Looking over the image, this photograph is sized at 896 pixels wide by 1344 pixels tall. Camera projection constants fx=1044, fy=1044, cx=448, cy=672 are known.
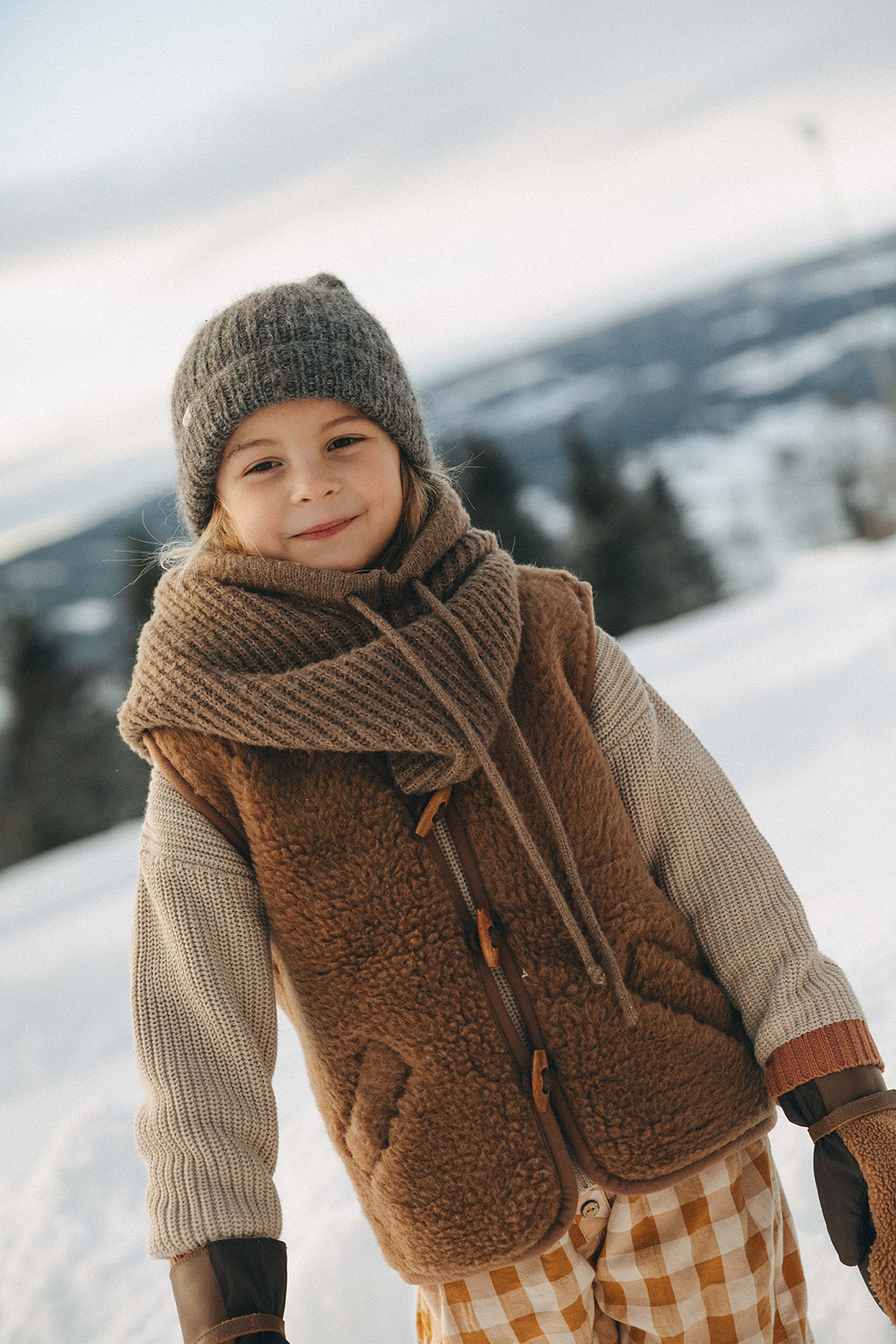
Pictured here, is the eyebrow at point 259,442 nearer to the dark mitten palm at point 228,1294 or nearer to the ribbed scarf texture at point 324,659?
the ribbed scarf texture at point 324,659

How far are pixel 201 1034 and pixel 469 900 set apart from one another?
39 centimetres

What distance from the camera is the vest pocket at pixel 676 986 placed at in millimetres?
1438

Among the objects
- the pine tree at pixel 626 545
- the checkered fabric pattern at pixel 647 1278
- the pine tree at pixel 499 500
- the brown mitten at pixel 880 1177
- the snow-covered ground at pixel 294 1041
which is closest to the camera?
the brown mitten at pixel 880 1177

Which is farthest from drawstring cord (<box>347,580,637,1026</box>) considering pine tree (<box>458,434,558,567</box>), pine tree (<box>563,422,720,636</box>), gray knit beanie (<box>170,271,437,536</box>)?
pine tree (<box>563,422,720,636</box>)

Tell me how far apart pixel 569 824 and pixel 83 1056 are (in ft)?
9.11

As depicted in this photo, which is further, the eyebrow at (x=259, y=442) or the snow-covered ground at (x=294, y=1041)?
the snow-covered ground at (x=294, y=1041)

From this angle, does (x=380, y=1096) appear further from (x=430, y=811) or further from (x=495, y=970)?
(x=430, y=811)

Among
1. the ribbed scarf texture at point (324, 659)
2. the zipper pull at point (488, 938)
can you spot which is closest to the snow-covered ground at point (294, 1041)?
the zipper pull at point (488, 938)

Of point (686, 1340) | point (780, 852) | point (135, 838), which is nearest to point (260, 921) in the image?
point (686, 1340)

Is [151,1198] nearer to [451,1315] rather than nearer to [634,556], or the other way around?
[451,1315]

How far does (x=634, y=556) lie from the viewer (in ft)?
73.0

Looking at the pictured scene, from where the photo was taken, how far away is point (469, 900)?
142 cm

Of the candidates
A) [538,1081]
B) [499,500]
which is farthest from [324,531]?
[499,500]

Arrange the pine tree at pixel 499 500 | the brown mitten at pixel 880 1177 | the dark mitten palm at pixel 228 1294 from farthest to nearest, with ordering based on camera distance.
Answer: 1. the pine tree at pixel 499 500
2. the brown mitten at pixel 880 1177
3. the dark mitten palm at pixel 228 1294
